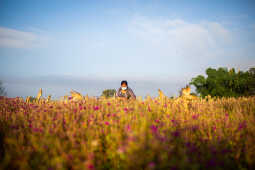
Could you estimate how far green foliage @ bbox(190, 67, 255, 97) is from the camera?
1033 inches

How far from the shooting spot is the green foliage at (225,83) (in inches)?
1033

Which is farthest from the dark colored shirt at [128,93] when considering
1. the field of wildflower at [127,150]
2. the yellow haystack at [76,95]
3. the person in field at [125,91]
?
the field of wildflower at [127,150]

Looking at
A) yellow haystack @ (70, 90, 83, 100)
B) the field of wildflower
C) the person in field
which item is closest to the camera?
the field of wildflower

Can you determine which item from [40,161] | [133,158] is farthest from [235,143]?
[40,161]

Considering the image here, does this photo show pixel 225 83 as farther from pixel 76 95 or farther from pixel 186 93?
pixel 76 95

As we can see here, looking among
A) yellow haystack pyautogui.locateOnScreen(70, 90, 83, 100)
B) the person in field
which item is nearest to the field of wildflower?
yellow haystack pyautogui.locateOnScreen(70, 90, 83, 100)

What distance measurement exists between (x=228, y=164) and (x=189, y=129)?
1.27m

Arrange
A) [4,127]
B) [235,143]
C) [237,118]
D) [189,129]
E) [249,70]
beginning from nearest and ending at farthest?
[235,143] < [189,129] < [4,127] < [237,118] < [249,70]

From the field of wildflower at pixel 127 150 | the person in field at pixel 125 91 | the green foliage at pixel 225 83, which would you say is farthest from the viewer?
the green foliage at pixel 225 83

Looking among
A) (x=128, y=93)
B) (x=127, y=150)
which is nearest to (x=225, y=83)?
(x=128, y=93)

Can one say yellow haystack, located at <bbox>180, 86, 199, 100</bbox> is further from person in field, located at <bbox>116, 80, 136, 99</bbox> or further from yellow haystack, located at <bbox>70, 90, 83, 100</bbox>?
yellow haystack, located at <bbox>70, 90, 83, 100</bbox>

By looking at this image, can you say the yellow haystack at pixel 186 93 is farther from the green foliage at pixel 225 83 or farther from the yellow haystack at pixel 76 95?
the green foliage at pixel 225 83

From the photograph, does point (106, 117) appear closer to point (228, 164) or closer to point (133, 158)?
point (133, 158)

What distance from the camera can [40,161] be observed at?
2.74 metres
